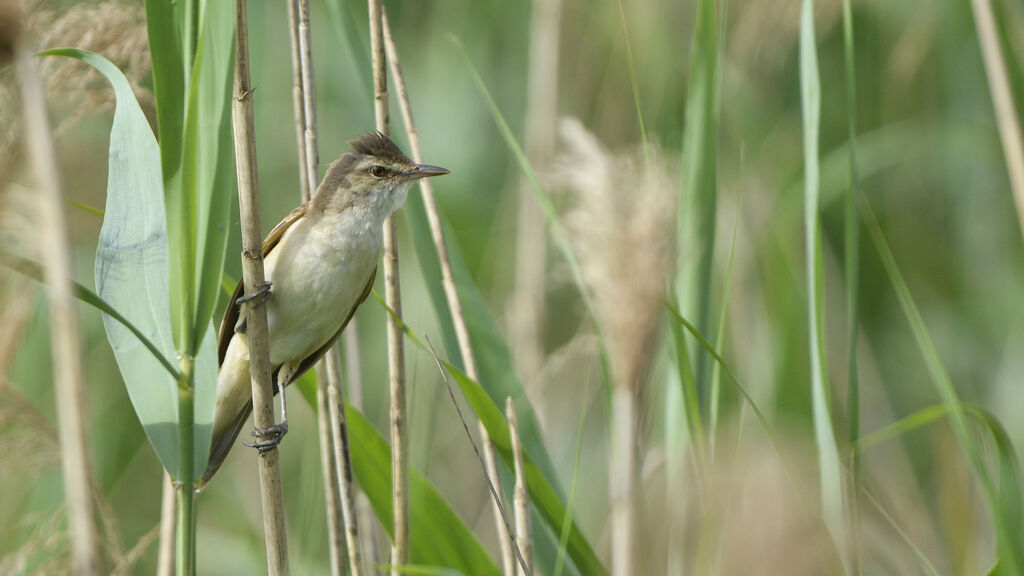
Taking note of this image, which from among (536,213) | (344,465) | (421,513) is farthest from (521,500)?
(536,213)

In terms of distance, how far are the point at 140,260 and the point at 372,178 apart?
943mm

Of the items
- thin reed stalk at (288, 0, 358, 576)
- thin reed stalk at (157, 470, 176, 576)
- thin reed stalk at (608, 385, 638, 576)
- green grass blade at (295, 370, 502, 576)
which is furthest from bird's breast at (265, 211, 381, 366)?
thin reed stalk at (608, 385, 638, 576)

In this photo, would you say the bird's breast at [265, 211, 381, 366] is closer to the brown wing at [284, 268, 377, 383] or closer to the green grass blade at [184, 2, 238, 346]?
the brown wing at [284, 268, 377, 383]

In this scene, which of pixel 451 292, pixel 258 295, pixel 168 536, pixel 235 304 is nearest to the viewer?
pixel 258 295

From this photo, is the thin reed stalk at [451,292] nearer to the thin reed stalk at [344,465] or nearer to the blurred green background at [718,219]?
the thin reed stalk at [344,465]

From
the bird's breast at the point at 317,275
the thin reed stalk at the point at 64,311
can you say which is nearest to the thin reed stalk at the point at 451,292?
the bird's breast at the point at 317,275

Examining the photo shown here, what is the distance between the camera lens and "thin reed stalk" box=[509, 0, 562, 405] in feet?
12.0

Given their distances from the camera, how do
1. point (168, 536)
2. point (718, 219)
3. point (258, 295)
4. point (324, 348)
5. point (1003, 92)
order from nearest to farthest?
point (258, 295) → point (168, 536) → point (1003, 92) → point (324, 348) → point (718, 219)

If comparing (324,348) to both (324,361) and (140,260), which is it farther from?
(140,260)

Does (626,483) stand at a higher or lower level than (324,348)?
lower

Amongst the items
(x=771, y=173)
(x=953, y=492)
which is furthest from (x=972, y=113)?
(x=953, y=492)

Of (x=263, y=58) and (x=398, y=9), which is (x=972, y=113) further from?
(x=263, y=58)

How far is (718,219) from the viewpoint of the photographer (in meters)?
3.82

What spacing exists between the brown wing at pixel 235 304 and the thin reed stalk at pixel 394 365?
372 millimetres
